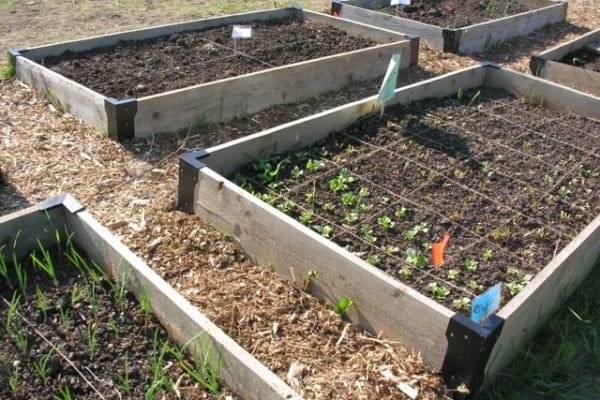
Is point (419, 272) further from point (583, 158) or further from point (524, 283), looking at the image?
point (583, 158)

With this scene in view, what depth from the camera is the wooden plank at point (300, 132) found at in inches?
137

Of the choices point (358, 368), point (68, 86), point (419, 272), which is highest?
point (68, 86)

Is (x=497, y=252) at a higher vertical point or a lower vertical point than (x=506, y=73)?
lower

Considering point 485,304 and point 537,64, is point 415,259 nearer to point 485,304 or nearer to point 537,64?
point 485,304

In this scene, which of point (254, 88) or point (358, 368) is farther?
point (254, 88)

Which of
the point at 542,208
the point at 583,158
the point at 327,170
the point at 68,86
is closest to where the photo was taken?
the point at 542,208

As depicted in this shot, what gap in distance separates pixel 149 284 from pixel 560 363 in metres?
1.84

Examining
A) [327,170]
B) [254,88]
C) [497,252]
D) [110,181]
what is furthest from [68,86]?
[497,252]

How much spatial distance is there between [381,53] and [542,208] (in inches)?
108

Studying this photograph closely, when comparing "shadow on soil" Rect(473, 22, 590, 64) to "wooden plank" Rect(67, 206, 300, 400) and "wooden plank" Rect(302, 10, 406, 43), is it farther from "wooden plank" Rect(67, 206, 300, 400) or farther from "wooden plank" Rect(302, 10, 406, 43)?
"wooden plank" Rect(67, 206, 300, 400)

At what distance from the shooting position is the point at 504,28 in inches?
282

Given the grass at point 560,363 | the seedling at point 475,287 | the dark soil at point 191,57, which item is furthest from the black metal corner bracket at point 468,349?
the dark soil at point 191,57

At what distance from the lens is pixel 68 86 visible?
4.38 meters

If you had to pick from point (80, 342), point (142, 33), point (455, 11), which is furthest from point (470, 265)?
point (455, 11)
